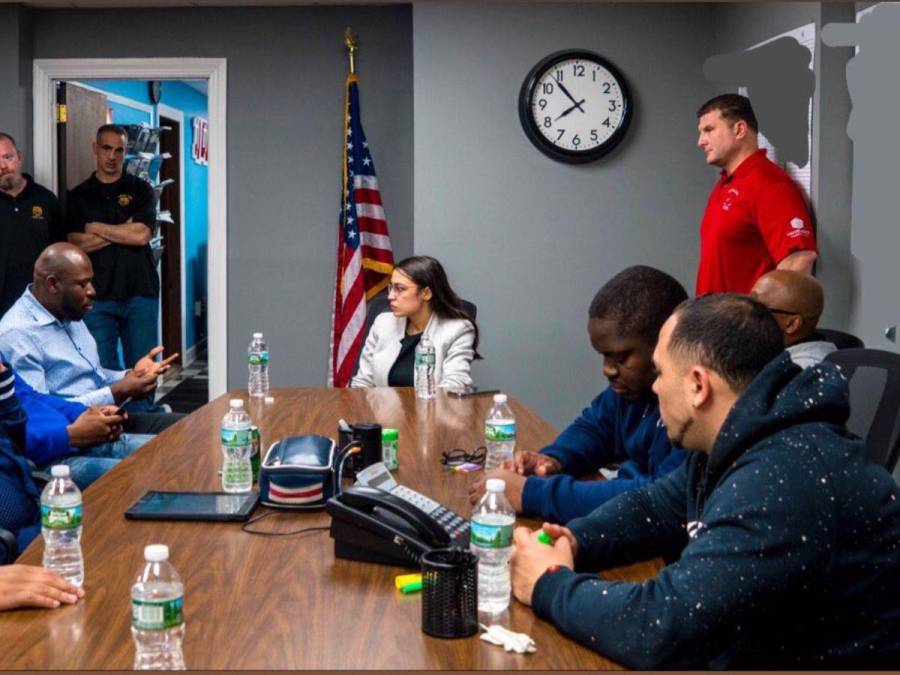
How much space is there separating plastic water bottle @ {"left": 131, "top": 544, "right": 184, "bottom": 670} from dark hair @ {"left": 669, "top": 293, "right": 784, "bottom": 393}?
0.75m

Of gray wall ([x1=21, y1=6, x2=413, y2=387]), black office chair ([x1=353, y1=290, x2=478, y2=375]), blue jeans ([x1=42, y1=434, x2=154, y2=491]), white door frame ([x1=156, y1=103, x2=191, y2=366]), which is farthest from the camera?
white door frame ([x1=156, y1=103, x2=191, y2=366])

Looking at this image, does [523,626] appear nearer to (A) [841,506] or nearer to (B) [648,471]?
(A) [841,506]

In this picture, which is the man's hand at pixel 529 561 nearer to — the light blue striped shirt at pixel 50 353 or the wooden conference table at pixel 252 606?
the wooden conference table at pixel 252 606

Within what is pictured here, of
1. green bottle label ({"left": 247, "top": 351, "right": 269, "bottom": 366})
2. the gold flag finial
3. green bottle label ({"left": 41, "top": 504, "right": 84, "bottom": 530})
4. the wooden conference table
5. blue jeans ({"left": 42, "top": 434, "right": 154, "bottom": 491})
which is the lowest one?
blue jeans ({"left": 42, "top": 434, "right": 154, "bottom": 491})

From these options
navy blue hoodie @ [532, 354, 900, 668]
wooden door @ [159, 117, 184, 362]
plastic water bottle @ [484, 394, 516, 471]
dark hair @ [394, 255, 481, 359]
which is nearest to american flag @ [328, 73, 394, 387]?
dark hair @ [394, 255, 481, 359]

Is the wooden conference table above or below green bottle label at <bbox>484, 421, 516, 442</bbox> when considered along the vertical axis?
below

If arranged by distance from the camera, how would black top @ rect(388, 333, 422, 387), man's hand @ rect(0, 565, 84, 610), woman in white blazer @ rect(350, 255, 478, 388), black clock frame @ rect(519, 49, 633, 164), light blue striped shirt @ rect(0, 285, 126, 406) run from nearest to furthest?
man's hand @ rect(0, 565, 84, 610)
light blue striped shirt @ rect(0, 285, 126, 406)
woman in white blazer @ rect(350, 255, 478, 388)
black top @ rect(388, 333, 422, 387)
black clock frame @ rect(519, 49, 633, 164)

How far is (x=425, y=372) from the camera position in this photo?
3693 millimetres

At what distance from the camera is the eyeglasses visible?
8.66 feet

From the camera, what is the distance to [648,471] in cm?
227

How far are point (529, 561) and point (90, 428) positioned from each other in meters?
1.92

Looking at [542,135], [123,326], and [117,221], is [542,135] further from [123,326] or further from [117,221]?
[123,326]

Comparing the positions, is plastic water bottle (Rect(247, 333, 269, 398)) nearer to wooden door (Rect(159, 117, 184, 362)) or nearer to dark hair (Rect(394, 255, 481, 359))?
dark hair (Rect(394, 255, 481, 359))

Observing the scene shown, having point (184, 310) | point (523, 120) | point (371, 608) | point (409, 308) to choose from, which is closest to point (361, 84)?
point (523, 120)
